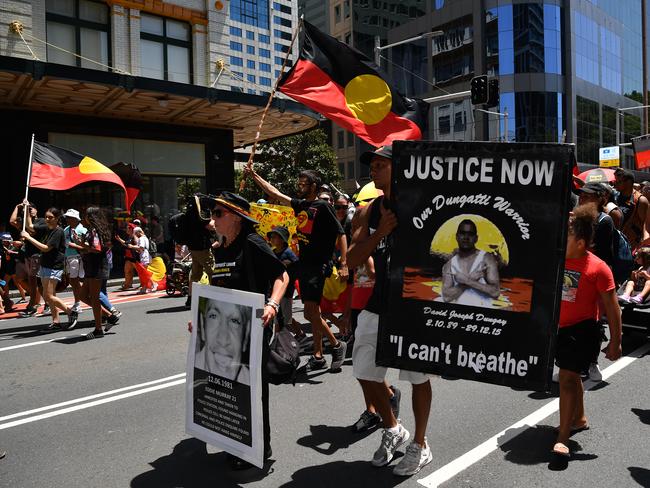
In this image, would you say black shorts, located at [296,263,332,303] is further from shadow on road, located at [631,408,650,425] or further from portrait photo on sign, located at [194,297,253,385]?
shadow on road, located at [631,408,650,425]

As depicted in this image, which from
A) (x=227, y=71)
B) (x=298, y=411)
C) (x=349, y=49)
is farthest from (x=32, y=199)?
(x=298, y=411)

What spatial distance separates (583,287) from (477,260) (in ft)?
4.31

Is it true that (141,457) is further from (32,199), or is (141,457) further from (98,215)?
(32,199)

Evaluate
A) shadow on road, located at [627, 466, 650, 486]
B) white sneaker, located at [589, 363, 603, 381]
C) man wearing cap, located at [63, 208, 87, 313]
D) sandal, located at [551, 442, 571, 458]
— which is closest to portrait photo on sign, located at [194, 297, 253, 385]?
sandal, located at [551, 442, 571, 458]

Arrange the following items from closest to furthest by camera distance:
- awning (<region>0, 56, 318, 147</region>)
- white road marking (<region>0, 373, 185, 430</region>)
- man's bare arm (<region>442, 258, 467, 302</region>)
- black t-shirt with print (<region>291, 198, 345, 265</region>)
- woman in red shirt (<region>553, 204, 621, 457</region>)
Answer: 1. man's bare arm (<region>442, 258, 467, 302</region>)
2. woman in red shirt (<region>553, 204, 621, 457</region>)
3. white road marking (<region>0, 373, 185, 430</region>)
4. black t-shirt with print (<region>291, 198, 345, 265</region>)
5. awning (<region>0, 56, 318, 147</region>)

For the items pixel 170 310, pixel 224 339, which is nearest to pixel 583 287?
pixel 224 339

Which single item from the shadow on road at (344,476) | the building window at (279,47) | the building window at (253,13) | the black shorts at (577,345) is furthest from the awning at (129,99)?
the building window at (279,47)

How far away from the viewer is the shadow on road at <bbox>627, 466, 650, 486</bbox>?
3.52 meters

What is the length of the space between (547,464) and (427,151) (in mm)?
2264

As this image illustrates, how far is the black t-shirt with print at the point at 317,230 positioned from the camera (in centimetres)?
584

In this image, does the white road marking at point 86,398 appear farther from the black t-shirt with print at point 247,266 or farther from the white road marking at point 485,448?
the white road marking at point 485,448

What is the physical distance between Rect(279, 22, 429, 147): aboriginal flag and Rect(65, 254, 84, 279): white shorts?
4.71 m

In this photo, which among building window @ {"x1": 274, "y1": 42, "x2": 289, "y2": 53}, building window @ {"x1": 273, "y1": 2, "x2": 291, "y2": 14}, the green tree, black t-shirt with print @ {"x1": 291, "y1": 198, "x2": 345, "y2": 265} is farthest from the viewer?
building window @ {"x1": 274, "y1": 42, "x2": 289, "y2": 53}

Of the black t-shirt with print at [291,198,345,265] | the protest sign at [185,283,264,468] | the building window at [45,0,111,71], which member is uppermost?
the building window at [45,0,111,71]
